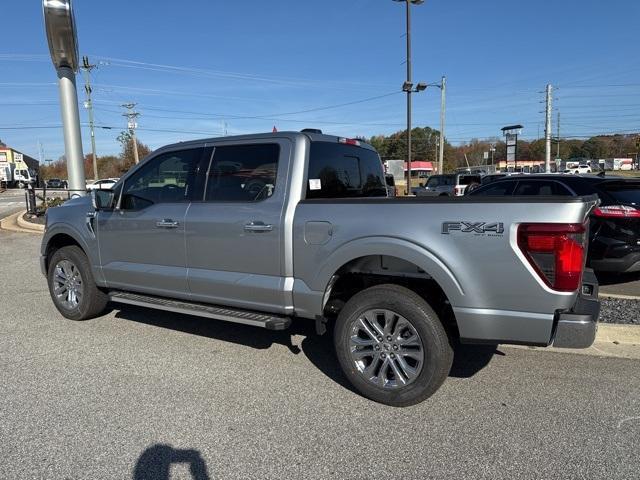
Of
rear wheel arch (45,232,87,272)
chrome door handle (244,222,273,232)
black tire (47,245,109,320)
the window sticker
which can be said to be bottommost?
black tire (47,245,109,320)

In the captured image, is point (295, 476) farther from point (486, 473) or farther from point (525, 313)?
point (525, 313)

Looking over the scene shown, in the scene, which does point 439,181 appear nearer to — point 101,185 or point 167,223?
point 101,185

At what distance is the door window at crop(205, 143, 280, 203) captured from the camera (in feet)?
13.7

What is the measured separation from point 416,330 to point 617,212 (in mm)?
4068

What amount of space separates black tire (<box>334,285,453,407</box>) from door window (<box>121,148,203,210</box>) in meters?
1.97

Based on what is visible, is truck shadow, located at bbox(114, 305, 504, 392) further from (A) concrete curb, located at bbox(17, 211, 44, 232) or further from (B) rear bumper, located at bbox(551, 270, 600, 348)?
(A) concrete curb, located at bbox(17, 211, 44, 232)

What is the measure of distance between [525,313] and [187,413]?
2373 mm

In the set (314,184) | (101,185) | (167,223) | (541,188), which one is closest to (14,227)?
(101,185)

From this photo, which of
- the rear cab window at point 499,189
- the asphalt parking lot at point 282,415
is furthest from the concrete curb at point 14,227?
the rear cab window at point 499,189

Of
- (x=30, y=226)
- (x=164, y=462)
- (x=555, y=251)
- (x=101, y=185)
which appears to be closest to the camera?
(x=164, y=462)

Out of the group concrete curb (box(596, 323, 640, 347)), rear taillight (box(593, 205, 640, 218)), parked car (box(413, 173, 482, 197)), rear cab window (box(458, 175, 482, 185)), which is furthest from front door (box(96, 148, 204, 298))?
rear cab window (box(458, 175, 482, 185))

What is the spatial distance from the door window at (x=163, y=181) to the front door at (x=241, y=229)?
0.24m

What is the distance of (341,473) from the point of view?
2818 mm

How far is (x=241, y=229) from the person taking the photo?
4.16 metres
